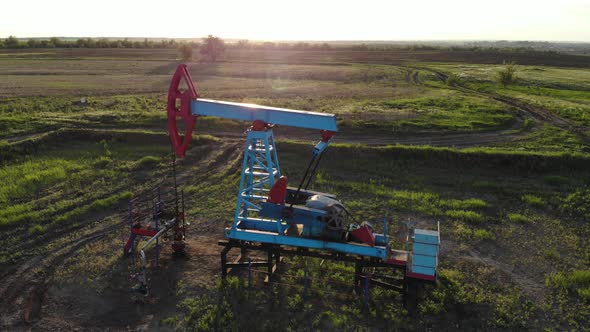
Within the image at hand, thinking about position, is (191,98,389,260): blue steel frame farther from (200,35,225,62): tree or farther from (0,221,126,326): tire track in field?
(200,35,225,62): tree

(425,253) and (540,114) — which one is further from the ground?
(540,114)

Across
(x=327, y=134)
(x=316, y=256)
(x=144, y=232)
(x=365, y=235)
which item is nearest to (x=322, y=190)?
(x=316, y=256)

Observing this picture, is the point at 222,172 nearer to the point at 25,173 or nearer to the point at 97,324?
the point at 25,173

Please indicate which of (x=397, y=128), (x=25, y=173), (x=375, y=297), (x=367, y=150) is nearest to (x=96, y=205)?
(x=25, y=173)

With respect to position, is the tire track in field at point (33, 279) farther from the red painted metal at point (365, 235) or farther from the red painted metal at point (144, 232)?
the red painted metal at point (365, 235)

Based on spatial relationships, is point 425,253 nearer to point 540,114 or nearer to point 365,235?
point 365,235

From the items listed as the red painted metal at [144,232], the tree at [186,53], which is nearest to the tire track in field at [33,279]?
the red painted metal at [144,232]
